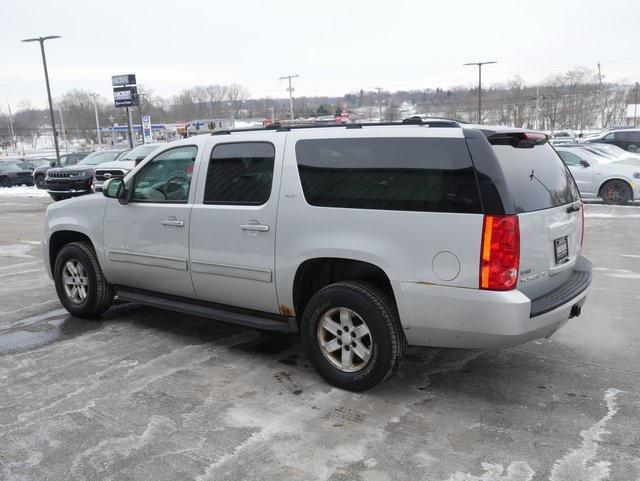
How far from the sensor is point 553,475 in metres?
2.97

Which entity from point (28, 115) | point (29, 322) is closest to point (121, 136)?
point (28, 115)

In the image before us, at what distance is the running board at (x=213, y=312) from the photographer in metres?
4.41

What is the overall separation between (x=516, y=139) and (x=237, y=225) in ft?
6.87

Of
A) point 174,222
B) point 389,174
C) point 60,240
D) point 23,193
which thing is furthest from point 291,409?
point 23,193

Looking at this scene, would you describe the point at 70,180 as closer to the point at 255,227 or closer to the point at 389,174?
the point at 255,227

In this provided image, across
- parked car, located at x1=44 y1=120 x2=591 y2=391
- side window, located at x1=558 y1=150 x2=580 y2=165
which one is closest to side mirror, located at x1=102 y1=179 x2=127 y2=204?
parked car, located at x1=44 y1=120 x2=591 y2=391

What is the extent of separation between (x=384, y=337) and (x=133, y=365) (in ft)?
6.98

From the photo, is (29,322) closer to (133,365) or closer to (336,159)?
(133,365)

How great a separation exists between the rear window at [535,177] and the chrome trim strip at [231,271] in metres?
1.82

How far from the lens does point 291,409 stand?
381 centimetres

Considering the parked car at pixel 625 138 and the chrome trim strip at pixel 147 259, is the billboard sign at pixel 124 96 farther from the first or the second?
the chrome trim strip at pixel 147 259

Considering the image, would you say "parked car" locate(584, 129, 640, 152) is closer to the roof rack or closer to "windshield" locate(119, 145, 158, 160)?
"windshield" locate(119, 145, 158, 160)

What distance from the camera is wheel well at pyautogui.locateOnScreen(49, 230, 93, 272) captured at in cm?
597

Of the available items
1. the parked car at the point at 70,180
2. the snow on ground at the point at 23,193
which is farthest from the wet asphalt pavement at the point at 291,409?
the snow on ground at the point at 23,193
